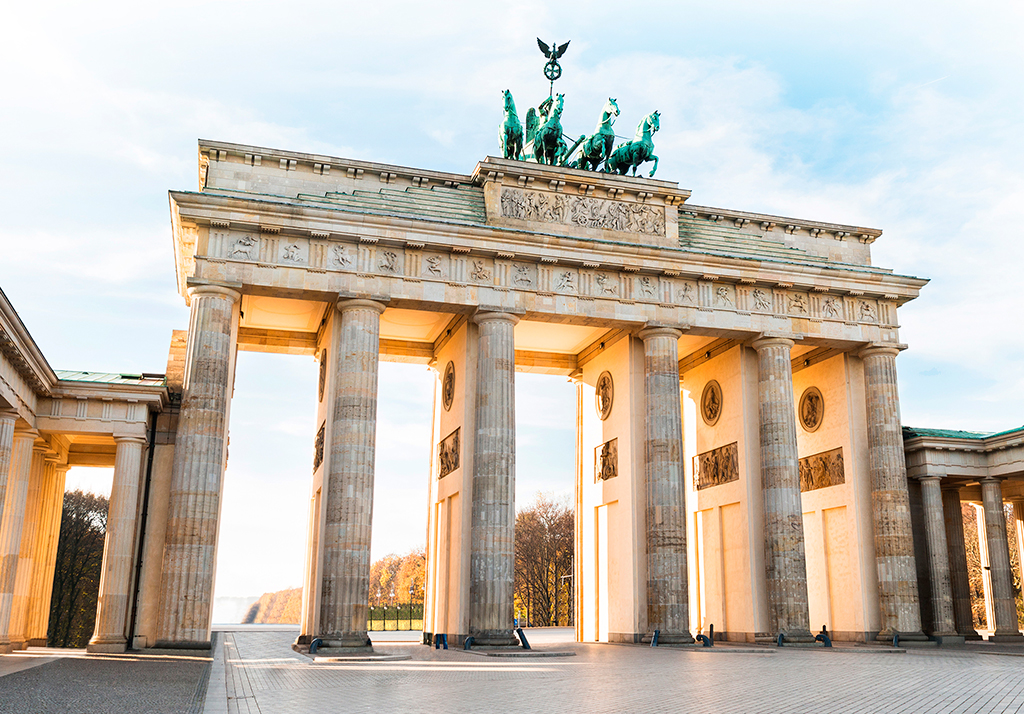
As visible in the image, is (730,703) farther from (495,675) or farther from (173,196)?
(173,196)

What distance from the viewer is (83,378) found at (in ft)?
87.9

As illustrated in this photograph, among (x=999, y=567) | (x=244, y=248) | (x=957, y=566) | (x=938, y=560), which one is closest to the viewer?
(x=244, y=248)

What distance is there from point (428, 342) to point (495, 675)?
1944 cm

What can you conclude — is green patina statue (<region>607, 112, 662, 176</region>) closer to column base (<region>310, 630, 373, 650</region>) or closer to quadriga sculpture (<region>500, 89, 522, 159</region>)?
quadriga sculpture (<region>500, 89, 522, 159</region>)

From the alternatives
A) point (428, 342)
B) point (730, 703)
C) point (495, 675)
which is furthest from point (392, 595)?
point (730, 703)

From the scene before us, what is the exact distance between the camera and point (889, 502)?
31.5 metres

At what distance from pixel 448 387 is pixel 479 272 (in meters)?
5.33

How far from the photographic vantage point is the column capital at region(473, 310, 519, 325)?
2905cm

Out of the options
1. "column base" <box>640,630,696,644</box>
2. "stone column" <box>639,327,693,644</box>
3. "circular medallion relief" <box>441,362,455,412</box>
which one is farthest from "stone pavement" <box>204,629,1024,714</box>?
"circular medallion relief" <box>441,362,455,412</box>

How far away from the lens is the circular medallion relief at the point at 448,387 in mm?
31891

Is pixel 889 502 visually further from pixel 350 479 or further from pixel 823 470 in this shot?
pixel 350 479

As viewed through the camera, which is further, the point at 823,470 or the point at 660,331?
the point at 823,470

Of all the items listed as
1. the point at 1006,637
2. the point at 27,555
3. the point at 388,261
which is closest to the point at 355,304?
the point at 388,261

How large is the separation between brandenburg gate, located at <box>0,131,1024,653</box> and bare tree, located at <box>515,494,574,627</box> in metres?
36.4
